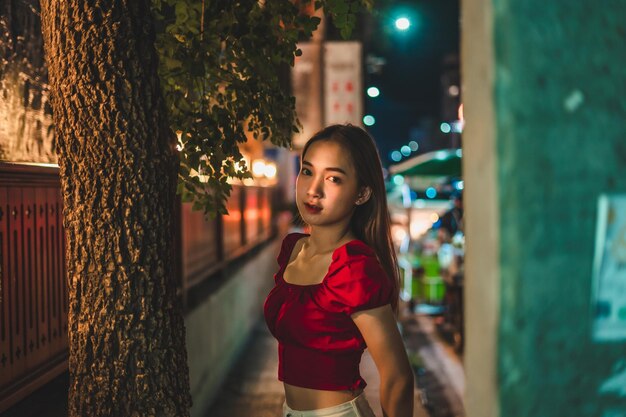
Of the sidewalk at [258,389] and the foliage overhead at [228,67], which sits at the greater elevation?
the foliage overhead at [228,67]

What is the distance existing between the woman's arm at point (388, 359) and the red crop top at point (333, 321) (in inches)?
2.2

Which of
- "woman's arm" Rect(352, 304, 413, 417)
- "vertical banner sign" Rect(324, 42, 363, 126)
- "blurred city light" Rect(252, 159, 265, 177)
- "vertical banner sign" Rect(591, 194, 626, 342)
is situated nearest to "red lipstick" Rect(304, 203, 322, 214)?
"woman's arm" Rect(352, 304, 413, 417)

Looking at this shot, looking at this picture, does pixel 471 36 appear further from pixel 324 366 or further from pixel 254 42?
pixel 254 42

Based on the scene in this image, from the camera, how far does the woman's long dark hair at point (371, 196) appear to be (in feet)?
8.43

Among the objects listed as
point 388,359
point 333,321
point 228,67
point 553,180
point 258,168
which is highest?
point 228,67

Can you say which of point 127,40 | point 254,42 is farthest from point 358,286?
point 254,42

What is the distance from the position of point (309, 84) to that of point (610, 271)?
461 inches

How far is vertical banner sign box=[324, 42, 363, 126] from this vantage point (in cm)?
1214

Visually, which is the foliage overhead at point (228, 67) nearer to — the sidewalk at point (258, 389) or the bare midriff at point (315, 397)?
the bare midriff at point (315, 397)

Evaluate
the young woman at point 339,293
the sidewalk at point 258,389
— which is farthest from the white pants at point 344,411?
the sidewalk at point 258,389

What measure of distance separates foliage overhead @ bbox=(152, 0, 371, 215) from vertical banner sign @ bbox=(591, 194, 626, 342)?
2.14 meters

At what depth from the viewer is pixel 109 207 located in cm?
252

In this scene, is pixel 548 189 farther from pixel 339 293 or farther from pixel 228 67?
pixel 228 67

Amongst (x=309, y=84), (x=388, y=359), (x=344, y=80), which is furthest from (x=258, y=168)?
(x=388, y=359)
